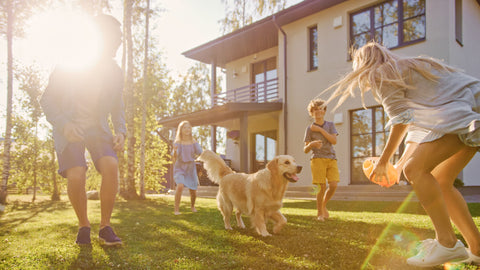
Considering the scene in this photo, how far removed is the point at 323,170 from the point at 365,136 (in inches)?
254

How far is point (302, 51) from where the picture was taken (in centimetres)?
1284

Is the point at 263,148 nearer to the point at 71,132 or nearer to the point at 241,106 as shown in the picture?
the point at 241,106

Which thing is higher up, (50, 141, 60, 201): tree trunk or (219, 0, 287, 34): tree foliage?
(219, 0, 287, 34): tree foliage

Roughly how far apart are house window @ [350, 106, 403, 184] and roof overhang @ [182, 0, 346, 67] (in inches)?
154

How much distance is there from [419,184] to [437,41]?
29.4ft

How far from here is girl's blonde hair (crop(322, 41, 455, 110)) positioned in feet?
7.47

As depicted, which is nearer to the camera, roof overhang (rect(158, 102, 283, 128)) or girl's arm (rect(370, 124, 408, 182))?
girl's arm (rect(370, 124, 408, 182))

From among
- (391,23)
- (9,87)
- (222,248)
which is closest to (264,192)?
(222,248)

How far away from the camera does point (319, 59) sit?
40.0ft

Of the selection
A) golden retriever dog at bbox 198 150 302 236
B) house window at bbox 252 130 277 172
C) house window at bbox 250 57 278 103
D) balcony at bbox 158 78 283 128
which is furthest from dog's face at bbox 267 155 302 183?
house window at bbox 252 130 277 172

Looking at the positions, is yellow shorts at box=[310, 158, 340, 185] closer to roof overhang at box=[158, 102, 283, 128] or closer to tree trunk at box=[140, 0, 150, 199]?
tree trunk at box=[140, 0, 150, 199]

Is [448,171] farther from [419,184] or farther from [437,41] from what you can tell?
[437,41]

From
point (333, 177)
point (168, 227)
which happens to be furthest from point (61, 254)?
point (333, 177)

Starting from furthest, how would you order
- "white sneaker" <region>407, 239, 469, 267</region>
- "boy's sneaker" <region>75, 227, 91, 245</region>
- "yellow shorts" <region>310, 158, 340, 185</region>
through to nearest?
Answer: "yellow shorts" <region>310, 158, 340, 185</region>
"boy's sneaker" <region>75, 227, 91, 245</region>
"white sneaker" <region>407, 239, 469, 267</region>
